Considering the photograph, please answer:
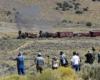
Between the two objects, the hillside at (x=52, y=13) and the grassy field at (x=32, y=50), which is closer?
the grassy field at (x=32, y=50)

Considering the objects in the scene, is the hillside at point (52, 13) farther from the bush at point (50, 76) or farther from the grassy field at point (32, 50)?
the bush at point (50, 76)

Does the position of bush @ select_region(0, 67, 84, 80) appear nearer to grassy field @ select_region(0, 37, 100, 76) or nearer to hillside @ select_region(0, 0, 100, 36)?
grassy field @ select_region(0, 37, 100, 76)

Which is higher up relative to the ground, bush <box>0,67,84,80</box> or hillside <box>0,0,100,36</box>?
hillside <box>0,0,100,36</box>

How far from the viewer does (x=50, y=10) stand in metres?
104

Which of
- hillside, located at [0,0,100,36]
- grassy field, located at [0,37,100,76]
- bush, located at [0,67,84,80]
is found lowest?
grassy field, located at [0,37,100,76]

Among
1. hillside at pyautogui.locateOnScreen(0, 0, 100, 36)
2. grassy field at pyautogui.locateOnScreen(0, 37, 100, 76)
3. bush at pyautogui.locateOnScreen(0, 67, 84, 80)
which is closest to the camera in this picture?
bush at pyautogui.locateOnScreen(0, 67, 84, 80)

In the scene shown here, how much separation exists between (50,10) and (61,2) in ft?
64.1

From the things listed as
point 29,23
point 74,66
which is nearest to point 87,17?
point 29,23

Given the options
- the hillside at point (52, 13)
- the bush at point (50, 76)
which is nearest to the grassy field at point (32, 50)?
the bush at point (50, 76)

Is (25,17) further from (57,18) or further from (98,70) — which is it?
(98,70)

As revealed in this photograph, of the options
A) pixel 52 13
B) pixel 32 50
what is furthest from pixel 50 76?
pixel 52 13

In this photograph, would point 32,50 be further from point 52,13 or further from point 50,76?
point 52,13

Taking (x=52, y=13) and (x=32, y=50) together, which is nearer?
(x=32, y=50)

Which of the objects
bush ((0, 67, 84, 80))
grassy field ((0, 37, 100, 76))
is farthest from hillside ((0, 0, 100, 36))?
bush ((0, 67, 84, 80))
